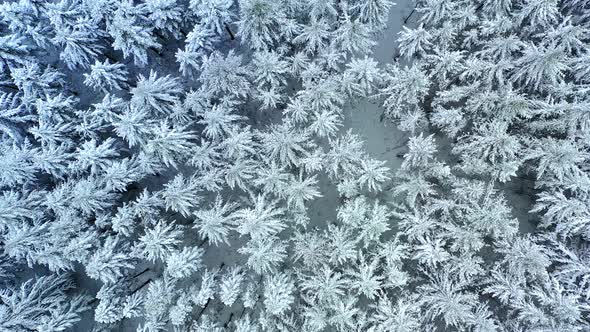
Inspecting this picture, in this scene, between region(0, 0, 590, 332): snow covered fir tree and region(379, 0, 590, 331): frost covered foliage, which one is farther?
region(0, 0, 590, 332): snow covered fir tree

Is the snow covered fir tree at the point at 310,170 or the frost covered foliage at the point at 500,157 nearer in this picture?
the frost covered foliage at the point at 500,157

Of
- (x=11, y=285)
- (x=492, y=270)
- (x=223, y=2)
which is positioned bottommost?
(x=11, y=285)

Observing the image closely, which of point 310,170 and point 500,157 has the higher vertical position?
point 500,157

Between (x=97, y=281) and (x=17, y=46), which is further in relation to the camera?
(x=97, y=281)

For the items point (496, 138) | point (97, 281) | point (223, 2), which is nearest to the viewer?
point (496, 138)

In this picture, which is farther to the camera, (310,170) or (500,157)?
(310,170)

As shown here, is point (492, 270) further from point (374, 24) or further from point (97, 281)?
point (97, 281)

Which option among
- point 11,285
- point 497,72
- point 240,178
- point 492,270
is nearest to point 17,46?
point 11,285

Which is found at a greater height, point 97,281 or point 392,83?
point 392,83
